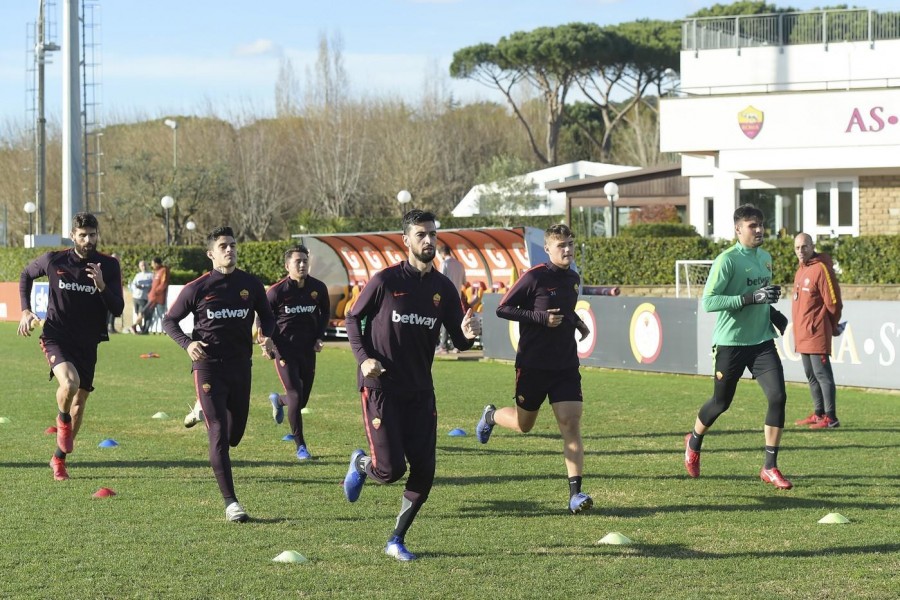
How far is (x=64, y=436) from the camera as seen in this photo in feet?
31.5

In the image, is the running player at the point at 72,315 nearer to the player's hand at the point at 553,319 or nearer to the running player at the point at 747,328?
the player's hand at the point at 553,319

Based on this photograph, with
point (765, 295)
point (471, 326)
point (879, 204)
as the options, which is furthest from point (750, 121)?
point (471, 326)

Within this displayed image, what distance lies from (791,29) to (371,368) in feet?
112

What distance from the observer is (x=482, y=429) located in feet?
32.5

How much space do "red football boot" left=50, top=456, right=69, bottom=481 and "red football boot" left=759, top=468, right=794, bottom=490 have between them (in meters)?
5.36

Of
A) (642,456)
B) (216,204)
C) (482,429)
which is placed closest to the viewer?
(482,429)

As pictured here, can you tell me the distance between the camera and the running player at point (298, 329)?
34.8 ft

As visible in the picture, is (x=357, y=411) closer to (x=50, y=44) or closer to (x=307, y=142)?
(x=50, y=44)

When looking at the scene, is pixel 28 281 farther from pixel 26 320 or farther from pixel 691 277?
pixel 691 277

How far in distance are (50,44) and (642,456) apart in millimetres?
38802

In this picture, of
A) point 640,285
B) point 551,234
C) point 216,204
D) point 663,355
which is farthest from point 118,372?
point 216,204

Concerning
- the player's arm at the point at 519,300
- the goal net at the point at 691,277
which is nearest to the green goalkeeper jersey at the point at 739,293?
the player's arm at the point at 519,300

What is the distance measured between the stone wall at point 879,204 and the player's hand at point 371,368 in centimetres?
3018

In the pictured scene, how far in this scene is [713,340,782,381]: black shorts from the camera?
906 cm
